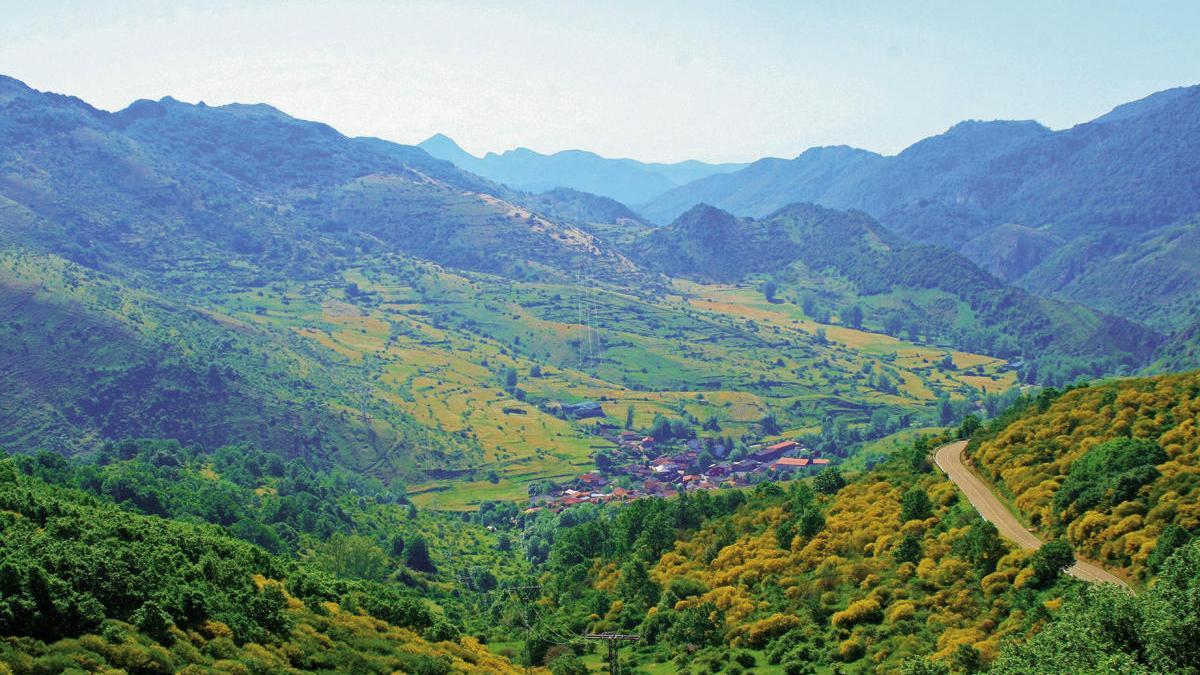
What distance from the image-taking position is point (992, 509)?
217ft

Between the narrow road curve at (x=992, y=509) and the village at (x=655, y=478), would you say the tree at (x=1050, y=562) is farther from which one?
the village at (x=655, y=478)

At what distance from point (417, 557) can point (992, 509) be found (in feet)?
222

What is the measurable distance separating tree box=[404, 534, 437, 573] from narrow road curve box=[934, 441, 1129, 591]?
57.8 metres

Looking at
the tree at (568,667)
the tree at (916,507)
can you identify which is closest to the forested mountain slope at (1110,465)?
the tree at (916,507)

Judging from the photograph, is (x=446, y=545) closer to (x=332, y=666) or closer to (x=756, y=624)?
(x=756, y=624)

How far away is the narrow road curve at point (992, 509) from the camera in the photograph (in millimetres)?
51656

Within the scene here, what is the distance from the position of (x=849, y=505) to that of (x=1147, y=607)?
123 ft

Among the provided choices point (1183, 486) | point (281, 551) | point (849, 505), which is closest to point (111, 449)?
point (281, 551)

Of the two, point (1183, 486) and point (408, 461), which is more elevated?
point (1183, 486)

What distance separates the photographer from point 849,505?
77.8 m

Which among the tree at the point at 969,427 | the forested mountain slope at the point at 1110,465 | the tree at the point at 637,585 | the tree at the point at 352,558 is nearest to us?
the forested mountain slope at the point at 1110,465

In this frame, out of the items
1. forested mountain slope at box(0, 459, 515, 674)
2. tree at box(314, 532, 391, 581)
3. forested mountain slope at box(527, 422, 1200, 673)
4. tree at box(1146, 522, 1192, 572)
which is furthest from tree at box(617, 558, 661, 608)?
tree at box(1146, 522, 1192, 572)

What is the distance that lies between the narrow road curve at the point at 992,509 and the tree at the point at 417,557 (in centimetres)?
5783

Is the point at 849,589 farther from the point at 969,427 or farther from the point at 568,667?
the point at 969,427
